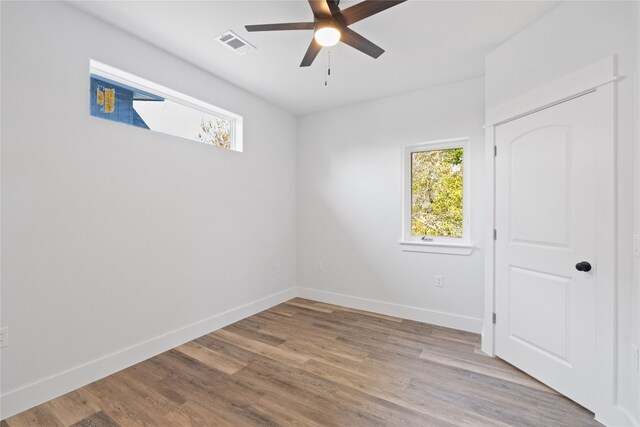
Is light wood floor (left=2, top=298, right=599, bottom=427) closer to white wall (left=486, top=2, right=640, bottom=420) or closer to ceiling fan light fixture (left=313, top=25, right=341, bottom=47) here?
white wall (left=486, top=2, right=640, bottom=420)

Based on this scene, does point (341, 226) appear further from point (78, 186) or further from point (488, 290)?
point (78, 186)

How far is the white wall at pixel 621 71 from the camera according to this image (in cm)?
162

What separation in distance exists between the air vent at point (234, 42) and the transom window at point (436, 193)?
83.3 inches

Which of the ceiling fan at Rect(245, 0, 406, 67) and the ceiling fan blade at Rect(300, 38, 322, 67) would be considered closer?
the ceiling fan at Rect(245, 0, 406, 67)

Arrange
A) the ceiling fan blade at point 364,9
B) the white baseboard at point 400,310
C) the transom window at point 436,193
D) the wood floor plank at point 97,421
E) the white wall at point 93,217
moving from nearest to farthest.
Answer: the ceiling fan blade at point 364,9 → the wood floor plank at point 97,421 → the white wall at point 93,217 → the white baseboard at point 400,310 → the transom window at point 436,193

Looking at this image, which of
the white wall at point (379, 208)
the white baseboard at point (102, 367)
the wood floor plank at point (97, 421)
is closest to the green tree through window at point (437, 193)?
the white wall at point (379, 208)

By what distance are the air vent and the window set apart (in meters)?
0.71

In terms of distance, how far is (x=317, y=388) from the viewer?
2072 millimetres

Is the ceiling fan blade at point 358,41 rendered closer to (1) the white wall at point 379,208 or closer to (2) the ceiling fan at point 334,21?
(2) the ceiling fan at point 334,21

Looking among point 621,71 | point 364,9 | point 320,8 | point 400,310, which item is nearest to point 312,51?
point 320,8

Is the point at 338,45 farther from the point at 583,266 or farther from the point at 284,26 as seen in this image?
the point at 583,266

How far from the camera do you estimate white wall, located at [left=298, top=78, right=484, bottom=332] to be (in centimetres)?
312

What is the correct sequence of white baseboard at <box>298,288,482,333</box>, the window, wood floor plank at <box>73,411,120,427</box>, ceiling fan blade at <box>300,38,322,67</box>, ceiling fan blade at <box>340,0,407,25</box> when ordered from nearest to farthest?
1. ceiling fan blade at <box>340,0,407,25</box>
2. wood floor plank at <box>73,411,120,427</box>
3. ceiling fan blade at <box>300,38,322,67</box>
4. the window
5. white baseboard at <box>298,288,482,333</box>

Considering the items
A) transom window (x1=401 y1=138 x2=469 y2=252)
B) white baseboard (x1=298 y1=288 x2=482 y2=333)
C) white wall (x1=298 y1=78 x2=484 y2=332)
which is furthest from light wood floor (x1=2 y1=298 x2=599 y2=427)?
transom window (x1=401 y1=138 x2=469 y2=252)
